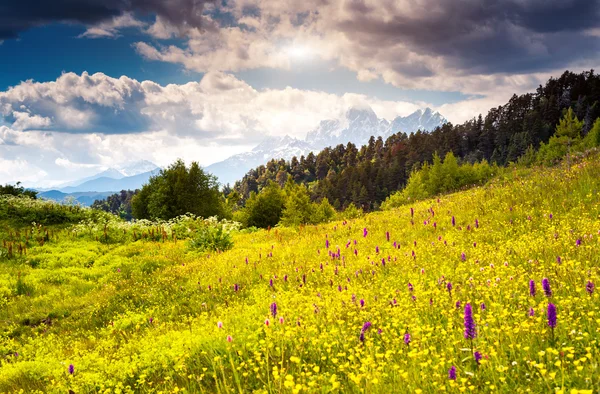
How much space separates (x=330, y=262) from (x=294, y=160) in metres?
192

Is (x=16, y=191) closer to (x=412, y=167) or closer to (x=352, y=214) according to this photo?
(x=352, y=214)

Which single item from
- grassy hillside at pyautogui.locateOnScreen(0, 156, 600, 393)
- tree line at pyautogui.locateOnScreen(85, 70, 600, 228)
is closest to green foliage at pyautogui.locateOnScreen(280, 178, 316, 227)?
tree line at pyautogui.locateOnScreen(85, 70, 600, 228)

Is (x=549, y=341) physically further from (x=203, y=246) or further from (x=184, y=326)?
(x=203, y=246)

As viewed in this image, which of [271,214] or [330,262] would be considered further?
[271,214]

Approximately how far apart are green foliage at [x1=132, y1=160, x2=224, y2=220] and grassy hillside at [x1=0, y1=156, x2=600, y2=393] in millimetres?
21828

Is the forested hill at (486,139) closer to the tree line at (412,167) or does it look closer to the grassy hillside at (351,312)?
the tree line at (412,167)

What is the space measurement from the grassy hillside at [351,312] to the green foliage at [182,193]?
2183 centimetres

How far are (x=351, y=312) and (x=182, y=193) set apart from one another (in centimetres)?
3300

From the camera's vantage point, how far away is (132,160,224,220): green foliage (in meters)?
34.7

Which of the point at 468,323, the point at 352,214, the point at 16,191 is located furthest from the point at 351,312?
the point at 16,191

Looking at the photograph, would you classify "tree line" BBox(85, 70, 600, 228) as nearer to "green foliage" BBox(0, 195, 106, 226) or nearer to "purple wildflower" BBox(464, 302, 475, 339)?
"green foliage" BBox(0, 195, 106, 226)

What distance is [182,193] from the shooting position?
116ft

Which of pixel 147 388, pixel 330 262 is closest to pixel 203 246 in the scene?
pixel 330 262

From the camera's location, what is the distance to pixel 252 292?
7.41 m
